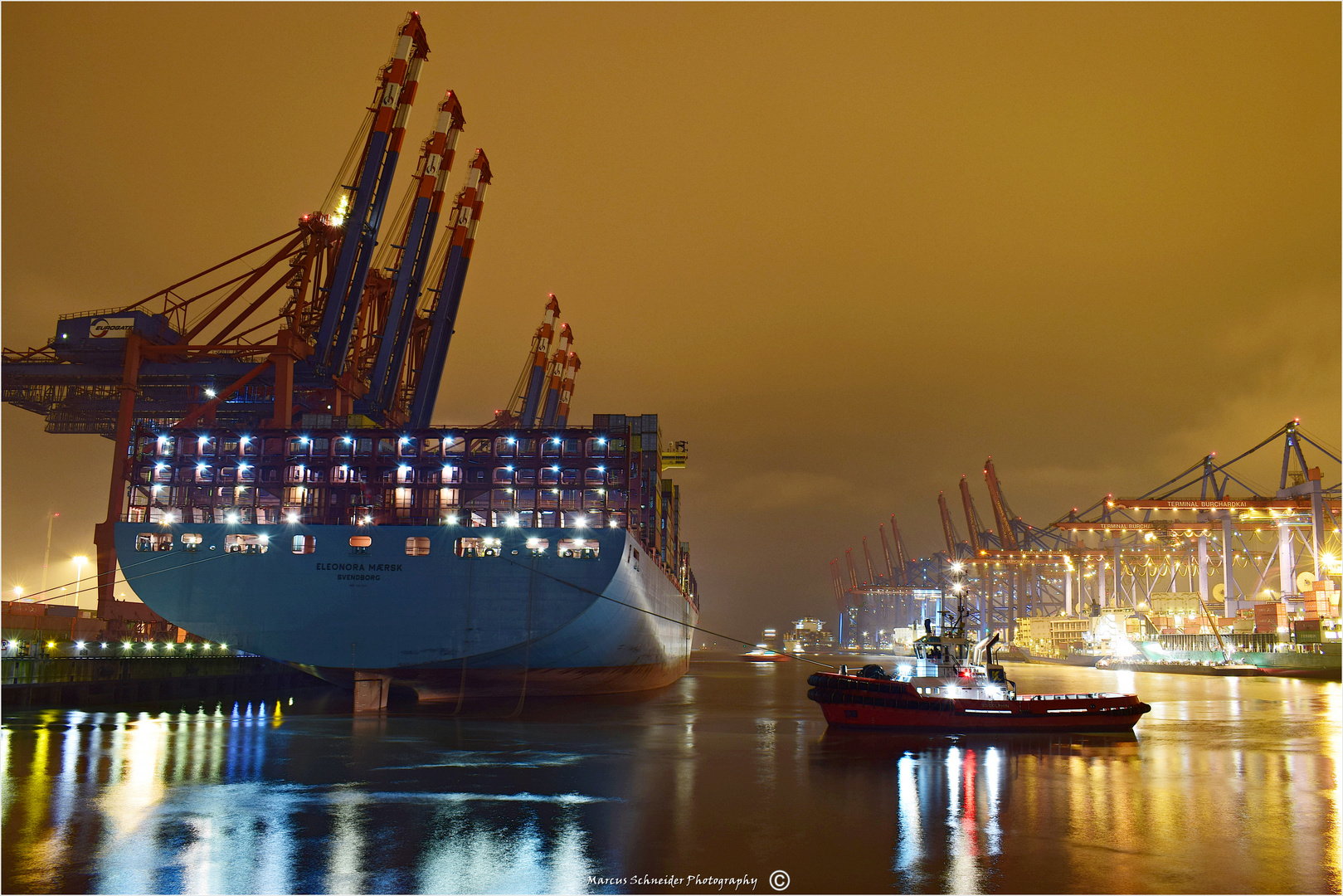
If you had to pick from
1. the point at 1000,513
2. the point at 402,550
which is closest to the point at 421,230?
the point at 402,550

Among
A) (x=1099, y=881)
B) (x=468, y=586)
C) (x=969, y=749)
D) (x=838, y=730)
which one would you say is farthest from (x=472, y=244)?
(x=1099, y=881)

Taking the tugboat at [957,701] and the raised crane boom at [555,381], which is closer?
the tugboat at [957,701]

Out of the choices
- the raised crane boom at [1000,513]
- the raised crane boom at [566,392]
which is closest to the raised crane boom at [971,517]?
the raised crane boom at [1000,513]

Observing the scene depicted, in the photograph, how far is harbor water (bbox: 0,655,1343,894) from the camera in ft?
44.7

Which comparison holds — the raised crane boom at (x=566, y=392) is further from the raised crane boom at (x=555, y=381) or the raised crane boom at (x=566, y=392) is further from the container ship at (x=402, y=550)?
the container ship at (x=402, y=550)

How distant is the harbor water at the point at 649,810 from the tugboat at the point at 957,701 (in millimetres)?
816

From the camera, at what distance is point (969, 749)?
28.0 m

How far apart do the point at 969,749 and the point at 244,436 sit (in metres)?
32.8

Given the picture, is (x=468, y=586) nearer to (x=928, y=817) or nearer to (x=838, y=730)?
(x=838, y=730)

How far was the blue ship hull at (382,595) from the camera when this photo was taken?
37.3m

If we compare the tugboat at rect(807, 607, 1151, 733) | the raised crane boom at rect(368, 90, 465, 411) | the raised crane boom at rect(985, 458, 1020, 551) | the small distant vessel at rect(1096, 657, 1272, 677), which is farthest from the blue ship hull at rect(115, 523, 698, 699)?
the raised crane boom at rect(985, 458, 1020, 551)

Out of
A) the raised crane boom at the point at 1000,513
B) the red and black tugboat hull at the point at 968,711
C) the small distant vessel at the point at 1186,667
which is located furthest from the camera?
the raised crane boom at the point at 1000,513

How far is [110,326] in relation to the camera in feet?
169

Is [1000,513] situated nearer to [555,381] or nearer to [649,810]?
[555,381]
